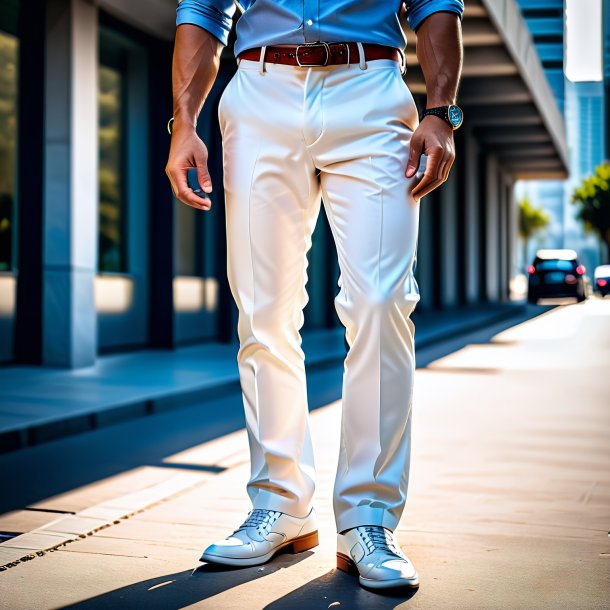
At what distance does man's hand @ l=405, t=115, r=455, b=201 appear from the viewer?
291 centimetres

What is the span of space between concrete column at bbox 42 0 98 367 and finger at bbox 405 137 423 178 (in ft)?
25.1

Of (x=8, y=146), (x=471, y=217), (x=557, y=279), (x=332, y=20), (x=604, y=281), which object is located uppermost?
(x=471, y=217)

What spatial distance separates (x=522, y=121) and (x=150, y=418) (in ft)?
73.5

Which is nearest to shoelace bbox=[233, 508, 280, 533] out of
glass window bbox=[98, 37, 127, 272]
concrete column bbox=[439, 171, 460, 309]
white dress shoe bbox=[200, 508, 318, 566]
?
white dress shoe bbox=[200, 508, 318, 566]

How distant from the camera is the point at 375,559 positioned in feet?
9.30

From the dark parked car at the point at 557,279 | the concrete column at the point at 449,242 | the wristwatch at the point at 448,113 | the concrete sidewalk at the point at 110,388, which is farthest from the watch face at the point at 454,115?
the dark parked car at the point at 557,279

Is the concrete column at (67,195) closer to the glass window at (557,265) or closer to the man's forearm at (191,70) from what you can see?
the man's forearm at (191,70)

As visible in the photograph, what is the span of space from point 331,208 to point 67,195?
763 cm

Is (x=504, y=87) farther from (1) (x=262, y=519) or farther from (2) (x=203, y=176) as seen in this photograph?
(1) (x=262, y=519)

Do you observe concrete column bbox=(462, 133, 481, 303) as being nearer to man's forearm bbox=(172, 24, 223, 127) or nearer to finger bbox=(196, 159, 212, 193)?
man's forearm bbox=(172, 24, 223, 127)

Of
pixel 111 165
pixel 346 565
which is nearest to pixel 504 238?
pixel 111 165

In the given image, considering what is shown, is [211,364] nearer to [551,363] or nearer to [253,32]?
[551,363]

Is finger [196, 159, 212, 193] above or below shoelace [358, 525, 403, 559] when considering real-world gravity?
above

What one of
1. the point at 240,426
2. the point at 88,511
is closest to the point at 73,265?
the point at 240,426
